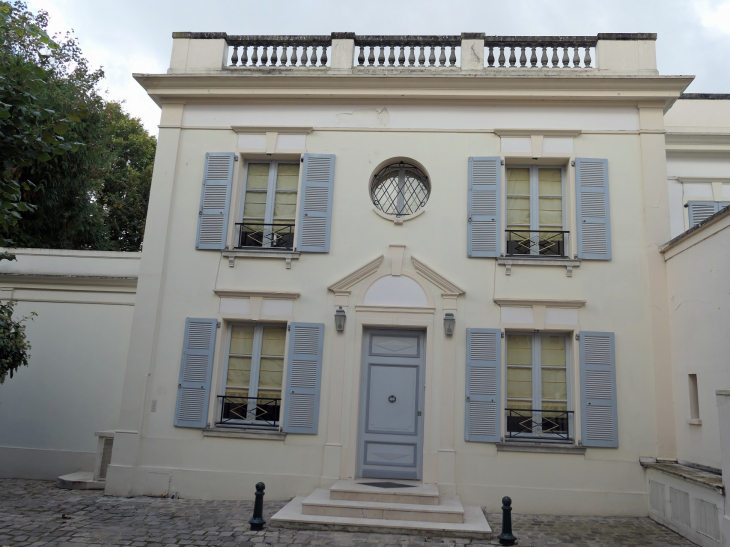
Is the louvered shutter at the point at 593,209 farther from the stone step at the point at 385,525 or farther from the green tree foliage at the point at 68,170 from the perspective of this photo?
the green tree foliage at the point at 68,170

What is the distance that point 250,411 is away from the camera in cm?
853

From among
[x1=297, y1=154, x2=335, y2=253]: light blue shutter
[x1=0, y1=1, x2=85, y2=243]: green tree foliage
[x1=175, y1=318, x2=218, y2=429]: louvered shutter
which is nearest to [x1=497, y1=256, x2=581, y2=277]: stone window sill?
[x1=297, y1=154, x2=335, y2=253]: light blue shutter

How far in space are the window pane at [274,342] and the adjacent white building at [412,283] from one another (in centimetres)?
3

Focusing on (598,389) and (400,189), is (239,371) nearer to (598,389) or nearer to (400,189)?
(400,189)

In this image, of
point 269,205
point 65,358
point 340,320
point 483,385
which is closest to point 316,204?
point 269,205

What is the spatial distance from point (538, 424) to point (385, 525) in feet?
9.29

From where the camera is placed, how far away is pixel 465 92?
29.4 ft

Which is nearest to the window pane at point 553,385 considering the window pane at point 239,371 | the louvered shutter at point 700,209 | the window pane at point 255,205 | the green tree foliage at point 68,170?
the louvered shutter at point 700,209

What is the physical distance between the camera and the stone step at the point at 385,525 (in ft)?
21.3

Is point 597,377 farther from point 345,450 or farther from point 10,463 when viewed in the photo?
point 10,463

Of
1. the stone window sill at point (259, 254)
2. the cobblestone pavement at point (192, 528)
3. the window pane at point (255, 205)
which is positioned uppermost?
the window pane at point (255, 205)

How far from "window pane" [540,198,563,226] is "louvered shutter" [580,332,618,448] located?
5.93 ft

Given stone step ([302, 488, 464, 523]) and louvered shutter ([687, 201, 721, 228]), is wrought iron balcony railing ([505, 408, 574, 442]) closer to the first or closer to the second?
stone step ([302, 488, 464, 523])

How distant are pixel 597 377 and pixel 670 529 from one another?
2.03 meters
